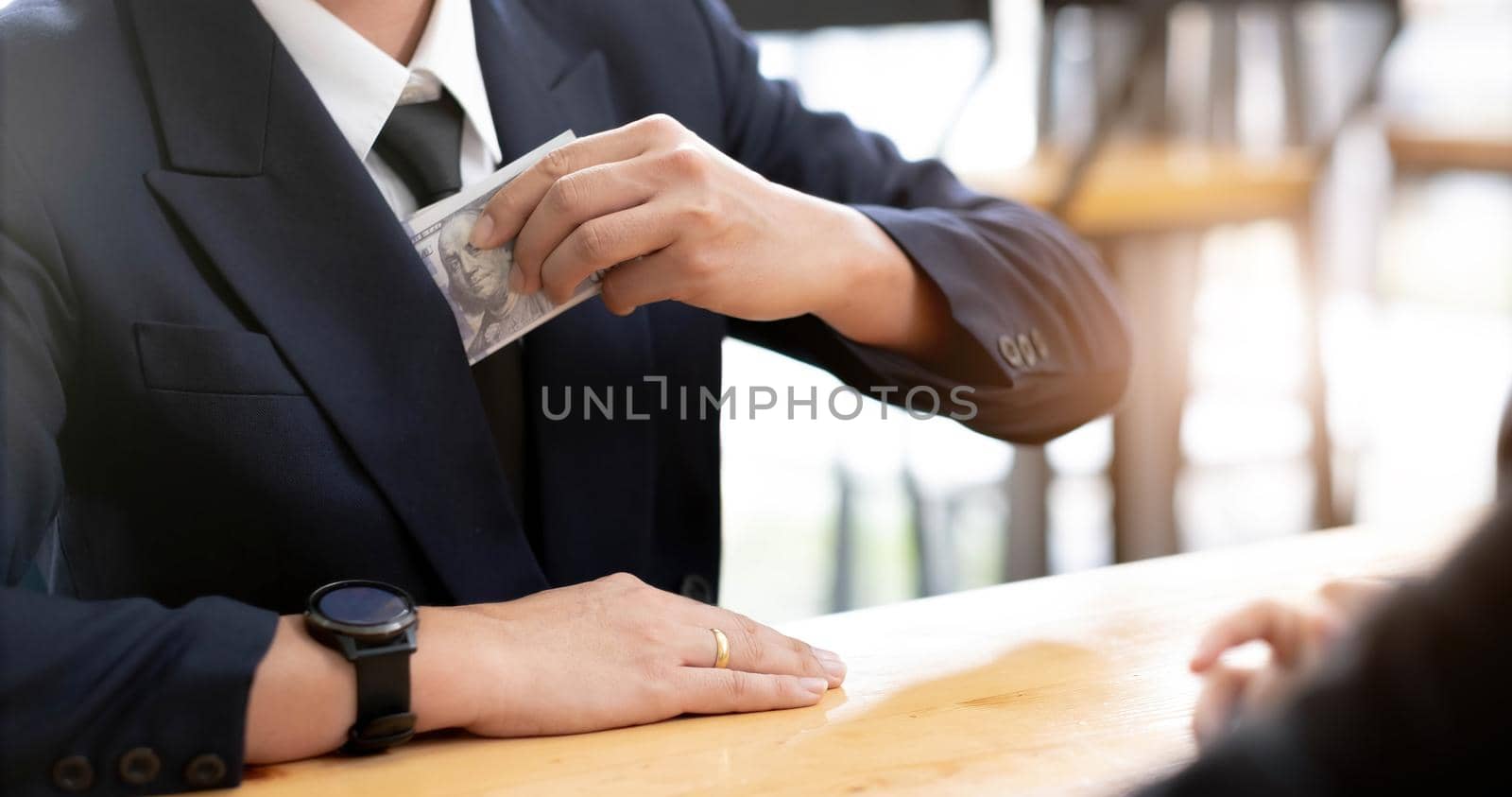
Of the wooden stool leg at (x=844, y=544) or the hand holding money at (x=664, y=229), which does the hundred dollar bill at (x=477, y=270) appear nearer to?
the hand holding money at (x=664, y=229)

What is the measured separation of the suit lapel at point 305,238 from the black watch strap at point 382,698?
0.28m

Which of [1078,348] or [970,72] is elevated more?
[970,72]

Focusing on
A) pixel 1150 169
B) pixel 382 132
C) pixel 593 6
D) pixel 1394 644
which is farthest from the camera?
pixel 1150 169

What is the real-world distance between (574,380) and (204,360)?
34 cm

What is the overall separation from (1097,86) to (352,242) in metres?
2.44

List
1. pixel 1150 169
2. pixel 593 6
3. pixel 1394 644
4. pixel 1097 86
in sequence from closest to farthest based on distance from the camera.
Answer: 1. pixel 1394 644
2. pixel 593 6
3. pixel 1150 169
4. pixel 1097 86

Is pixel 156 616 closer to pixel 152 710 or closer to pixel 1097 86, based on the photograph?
pixel 152 710

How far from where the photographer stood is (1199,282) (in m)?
3.21

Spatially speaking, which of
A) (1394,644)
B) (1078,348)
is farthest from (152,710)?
(1078,348)

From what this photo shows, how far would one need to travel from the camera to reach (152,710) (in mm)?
809

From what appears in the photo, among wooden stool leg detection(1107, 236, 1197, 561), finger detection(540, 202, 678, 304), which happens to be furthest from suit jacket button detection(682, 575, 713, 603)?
wooden stool leg detection(1107, 236, 1197, 561)

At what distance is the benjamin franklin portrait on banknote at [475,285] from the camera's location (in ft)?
3.57

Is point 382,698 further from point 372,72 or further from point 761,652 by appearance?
point 372,72

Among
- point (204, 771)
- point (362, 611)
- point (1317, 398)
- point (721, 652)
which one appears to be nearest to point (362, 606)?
point (362, 611)
